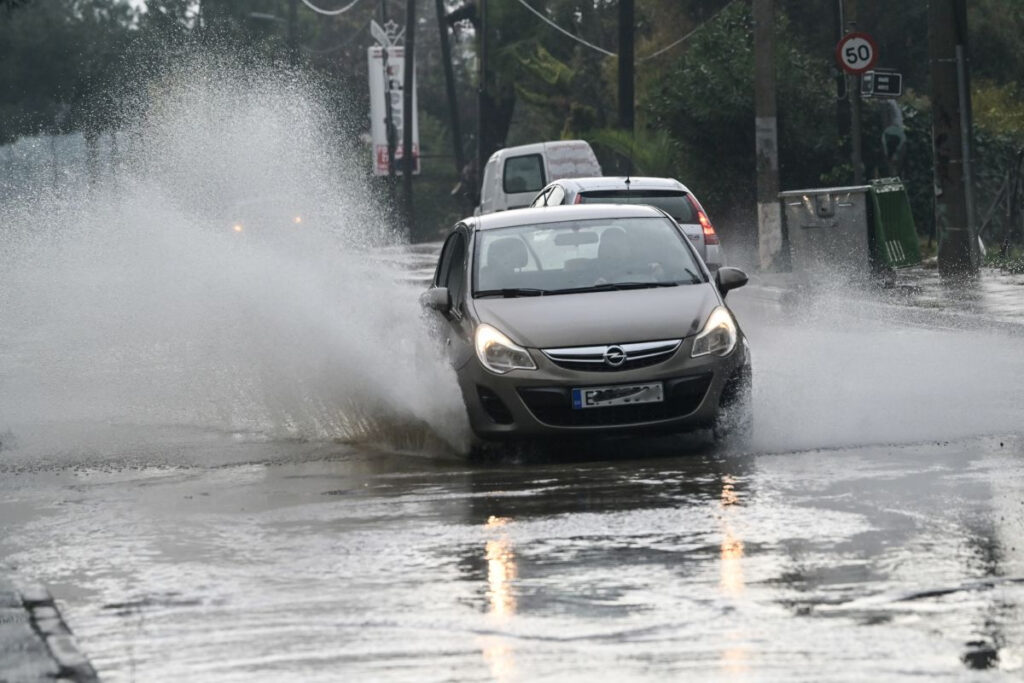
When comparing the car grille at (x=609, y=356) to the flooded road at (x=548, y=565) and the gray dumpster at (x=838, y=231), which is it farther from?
the gray dumpster at (x=838, y=231)

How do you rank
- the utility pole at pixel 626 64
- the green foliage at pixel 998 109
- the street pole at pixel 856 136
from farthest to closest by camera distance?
the utility pole at pixel 626 64 < the green foliage at pixel 998 109 < the street pole at pixel 856 136

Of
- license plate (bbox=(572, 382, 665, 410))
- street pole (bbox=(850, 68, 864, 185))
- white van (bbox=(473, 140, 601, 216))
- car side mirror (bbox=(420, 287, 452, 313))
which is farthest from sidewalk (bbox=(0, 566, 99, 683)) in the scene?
white van (bbox=(473, 140, 601, 216))

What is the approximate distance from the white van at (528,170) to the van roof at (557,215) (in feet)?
66.6

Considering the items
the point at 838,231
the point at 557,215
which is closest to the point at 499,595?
the point at 557,215

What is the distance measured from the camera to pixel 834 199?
996 inches

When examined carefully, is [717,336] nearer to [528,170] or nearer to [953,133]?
[953,133]

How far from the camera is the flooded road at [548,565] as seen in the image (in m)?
6.34

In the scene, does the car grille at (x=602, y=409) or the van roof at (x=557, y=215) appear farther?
the van roof at (x=557, y=215)

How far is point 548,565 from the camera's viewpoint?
7.81 meters

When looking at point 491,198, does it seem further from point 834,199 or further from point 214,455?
point 214,455

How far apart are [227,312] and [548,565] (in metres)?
12.8

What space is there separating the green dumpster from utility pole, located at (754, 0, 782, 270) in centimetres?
392

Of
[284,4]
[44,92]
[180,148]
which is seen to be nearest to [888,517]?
[180,148]

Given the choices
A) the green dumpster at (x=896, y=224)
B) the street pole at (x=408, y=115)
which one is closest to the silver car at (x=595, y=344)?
the green dumpster at (x=896, y=224)
